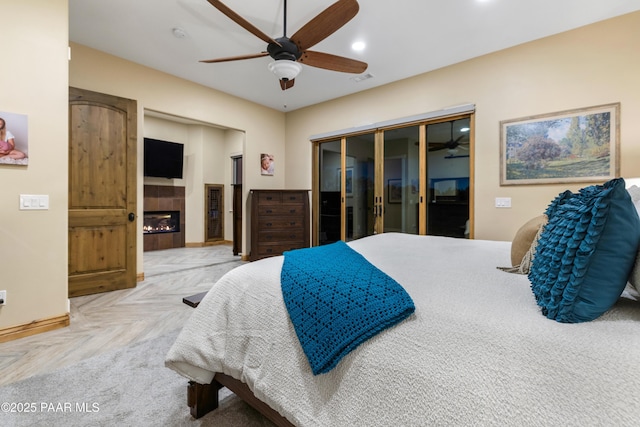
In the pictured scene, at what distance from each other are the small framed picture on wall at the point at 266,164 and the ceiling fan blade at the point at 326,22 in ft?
10.1

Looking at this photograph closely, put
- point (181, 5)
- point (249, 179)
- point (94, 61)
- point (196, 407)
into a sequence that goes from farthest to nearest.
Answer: point (249, 179) < point (94, 61) < point (181, 5) < point (196, 407)

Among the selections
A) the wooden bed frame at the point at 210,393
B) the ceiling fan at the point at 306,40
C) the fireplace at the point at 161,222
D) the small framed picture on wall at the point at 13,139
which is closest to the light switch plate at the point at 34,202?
the small framed picture on wall at the point at 13,139

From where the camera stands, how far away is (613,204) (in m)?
0.76

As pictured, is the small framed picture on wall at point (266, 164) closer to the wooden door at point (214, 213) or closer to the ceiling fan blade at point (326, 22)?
the wooden door at point (214, 213)

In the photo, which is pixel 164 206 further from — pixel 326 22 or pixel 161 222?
pixel 326 22

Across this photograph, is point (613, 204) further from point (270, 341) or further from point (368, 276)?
point (270, 341)

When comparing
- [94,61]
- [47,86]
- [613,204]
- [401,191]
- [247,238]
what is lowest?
[247,238]

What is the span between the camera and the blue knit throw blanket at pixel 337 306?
83 centimetres

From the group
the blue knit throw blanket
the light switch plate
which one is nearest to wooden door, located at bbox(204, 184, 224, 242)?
the light switch plate

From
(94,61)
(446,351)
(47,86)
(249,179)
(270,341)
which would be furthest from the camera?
(249,179)

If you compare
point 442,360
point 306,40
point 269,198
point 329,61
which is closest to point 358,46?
point 329,61

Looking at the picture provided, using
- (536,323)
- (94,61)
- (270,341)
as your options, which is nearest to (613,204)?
(536,323)

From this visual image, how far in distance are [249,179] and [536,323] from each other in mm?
4804

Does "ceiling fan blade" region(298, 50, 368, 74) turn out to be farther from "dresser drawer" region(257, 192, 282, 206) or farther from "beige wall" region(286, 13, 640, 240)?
"dresser drawer" region(257, 192, 282, 206)
